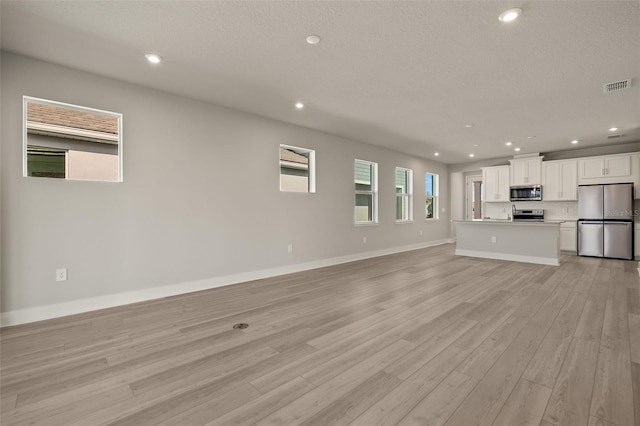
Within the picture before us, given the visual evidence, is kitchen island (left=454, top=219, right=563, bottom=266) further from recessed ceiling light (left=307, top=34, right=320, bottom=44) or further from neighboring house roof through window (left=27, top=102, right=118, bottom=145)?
neighboring house roof through window (left=27, top=102, right=118, bottom=145)

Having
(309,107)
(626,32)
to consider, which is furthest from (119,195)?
(626,32)

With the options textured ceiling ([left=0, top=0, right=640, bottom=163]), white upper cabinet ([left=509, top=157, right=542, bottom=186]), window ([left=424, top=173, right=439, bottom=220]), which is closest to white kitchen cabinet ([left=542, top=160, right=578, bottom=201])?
white upper cabinet ([left=509, top=157, right=542, bottom=186])

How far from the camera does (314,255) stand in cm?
572

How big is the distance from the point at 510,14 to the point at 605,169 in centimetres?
692

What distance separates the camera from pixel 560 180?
7.43 metres

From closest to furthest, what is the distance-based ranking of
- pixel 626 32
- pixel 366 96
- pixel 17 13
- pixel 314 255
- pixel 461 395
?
pixel 461 395 < pixel 17 13 < pixel 626 32 < pixel 366 96 < pixel 314 255

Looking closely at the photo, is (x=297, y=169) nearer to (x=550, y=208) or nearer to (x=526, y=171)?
(x=526, y=171)

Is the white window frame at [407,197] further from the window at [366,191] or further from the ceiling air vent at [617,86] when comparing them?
the ceiling air vent at [617,86]

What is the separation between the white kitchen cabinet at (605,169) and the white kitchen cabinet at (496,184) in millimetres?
1623

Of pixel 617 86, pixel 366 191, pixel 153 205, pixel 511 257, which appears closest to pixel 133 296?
pixel 153 205

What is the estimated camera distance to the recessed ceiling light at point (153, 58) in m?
2.95

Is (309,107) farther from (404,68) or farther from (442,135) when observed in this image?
(442,135)

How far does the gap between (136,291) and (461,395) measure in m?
3.72

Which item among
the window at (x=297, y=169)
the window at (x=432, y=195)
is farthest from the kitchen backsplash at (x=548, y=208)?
the window at (x=297, y=169)
